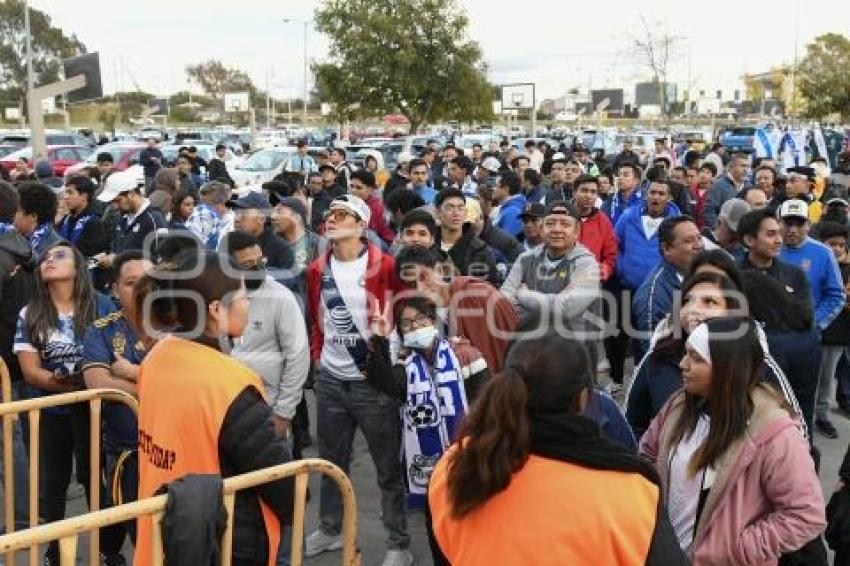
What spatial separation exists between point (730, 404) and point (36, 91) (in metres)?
18.5

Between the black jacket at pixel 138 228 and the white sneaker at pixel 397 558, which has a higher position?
the black jacket at pixel 138 228

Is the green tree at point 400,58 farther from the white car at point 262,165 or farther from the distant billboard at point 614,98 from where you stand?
the distant billboard at point 614,98

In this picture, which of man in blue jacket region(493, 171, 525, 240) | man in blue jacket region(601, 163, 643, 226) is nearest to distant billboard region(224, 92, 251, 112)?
man in blue jacket region(493, 171, 525, 240)

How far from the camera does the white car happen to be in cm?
2030

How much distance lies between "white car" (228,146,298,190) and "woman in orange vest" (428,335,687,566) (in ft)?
60.4

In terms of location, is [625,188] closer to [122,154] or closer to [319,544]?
[319,544]

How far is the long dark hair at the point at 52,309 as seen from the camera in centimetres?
432

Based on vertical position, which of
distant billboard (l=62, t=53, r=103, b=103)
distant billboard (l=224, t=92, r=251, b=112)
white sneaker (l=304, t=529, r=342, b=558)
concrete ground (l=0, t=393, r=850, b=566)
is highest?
distant billboard (l=224, t=92, r=251, b=112)

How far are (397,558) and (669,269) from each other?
2.30 metres

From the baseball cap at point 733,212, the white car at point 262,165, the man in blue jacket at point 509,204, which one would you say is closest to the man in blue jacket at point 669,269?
the baseball cap at point 733,212

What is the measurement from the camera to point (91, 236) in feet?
23.6

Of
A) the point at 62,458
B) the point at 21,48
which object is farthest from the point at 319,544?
the point at 21,48

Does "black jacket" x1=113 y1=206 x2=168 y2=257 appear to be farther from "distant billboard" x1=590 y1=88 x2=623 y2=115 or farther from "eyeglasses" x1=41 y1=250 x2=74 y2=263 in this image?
"distant billboard" x1=590 y1=88 x2=623 y2=115

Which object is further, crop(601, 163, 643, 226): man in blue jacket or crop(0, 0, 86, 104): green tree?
crop(0, 0, 86, 104): green tree
